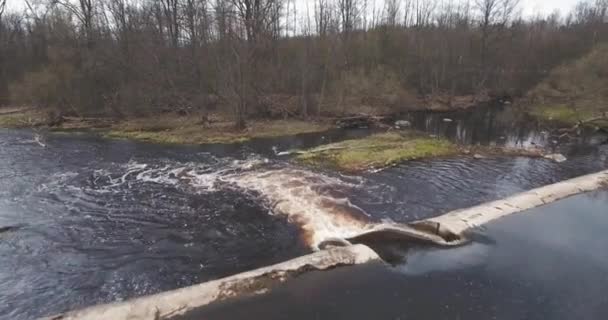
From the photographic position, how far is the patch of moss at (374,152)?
16703 mm

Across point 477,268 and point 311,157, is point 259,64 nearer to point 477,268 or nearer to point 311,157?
point 311,157

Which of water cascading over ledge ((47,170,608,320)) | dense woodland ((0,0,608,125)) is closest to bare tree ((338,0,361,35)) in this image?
dense woodland ((0,0,608,125))

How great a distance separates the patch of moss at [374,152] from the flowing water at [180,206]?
0.98m

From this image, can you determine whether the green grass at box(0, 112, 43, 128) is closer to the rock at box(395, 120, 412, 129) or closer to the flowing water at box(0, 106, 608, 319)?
the flowing water at box(0, 106, 608, 319)

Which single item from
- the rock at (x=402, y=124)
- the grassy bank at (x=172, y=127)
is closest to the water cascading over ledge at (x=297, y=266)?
the grassy bank at (x=172, y=127)

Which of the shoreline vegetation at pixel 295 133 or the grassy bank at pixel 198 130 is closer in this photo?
the shoreline vegetation at pixel 295 133

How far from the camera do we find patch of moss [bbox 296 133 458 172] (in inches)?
658

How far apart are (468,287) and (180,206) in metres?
8.71

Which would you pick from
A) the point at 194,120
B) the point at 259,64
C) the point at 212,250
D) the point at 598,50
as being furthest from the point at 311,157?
the point at 598,50

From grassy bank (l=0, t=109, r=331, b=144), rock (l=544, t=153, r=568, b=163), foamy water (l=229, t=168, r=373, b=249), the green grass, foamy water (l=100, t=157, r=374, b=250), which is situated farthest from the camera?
the green grass

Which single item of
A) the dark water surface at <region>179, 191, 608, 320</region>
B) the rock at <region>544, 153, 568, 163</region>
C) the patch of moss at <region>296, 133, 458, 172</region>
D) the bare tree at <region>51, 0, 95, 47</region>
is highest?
the bare tree at <region>51, 0, 95, 47</region>

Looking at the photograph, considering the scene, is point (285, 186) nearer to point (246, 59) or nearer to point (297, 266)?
point (297, 266)

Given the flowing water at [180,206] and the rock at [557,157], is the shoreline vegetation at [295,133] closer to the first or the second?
the rock at [557,157]

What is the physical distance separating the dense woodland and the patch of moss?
30.2 feet
